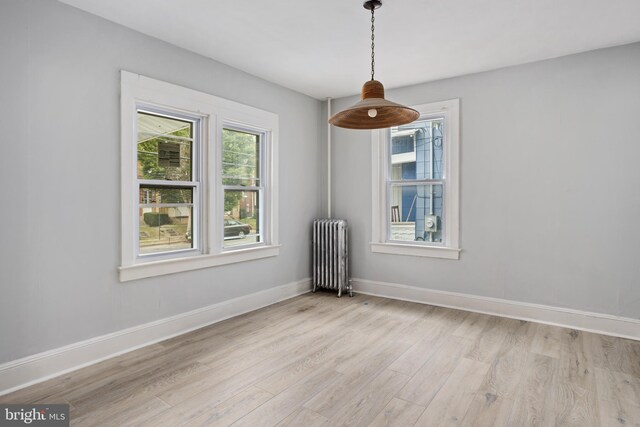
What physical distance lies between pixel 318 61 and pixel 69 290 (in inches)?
122

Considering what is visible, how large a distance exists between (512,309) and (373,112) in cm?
298

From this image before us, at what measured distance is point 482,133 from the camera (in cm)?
405

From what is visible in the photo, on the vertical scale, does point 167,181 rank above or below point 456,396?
above

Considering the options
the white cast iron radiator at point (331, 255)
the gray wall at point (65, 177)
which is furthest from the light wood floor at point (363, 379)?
the white cast iron radiator at point (331, 255)

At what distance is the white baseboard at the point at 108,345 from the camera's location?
7.89 feet

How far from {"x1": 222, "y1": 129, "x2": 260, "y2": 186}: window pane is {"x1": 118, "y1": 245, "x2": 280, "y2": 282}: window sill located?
813 millimetres

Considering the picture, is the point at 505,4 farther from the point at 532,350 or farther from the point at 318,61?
the point at 532,350

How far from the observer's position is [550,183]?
369 cm

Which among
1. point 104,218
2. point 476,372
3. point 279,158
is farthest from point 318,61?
point 476,372

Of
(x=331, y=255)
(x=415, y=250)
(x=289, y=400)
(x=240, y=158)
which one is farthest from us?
(x=331, y=255)

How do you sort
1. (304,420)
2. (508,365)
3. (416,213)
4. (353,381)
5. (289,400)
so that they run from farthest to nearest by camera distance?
1. (416,213)
2. (508,365)
3. (353,381)
4. (289,400)
5. (304,420)

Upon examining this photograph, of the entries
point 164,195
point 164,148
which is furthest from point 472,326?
point 164,148

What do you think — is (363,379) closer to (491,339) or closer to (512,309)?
(491,339)

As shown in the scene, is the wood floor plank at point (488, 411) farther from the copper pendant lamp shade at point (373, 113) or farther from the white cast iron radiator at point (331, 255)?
the white cast iron radiator at point (331, 255)
